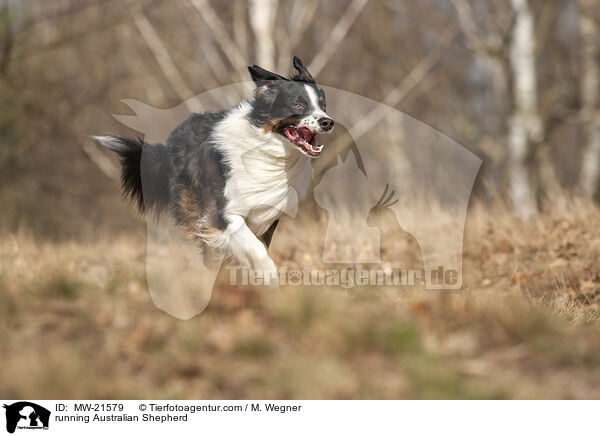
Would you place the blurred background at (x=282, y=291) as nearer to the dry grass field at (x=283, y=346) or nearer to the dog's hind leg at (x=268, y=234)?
the dry grass field at (x=283, y=346)

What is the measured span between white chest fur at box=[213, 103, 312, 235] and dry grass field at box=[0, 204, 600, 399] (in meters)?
1.06

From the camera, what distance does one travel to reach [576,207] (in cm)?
707

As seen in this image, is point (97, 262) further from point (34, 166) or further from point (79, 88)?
point (79, 88)

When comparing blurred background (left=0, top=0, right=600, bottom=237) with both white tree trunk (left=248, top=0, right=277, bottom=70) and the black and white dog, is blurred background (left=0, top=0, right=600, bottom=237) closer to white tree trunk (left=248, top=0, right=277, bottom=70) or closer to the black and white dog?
white tree trunk (left=248, top=0, right=277, bottom=70)

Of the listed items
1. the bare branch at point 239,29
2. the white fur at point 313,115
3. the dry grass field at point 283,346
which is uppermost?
the bare branch at point 239,29

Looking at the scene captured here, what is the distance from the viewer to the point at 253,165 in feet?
15.5

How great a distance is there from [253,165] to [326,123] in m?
0.72

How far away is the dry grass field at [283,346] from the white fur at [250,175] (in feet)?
2.69

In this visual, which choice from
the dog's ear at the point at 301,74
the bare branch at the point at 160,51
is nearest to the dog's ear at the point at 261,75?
the dog's ear at the point at 301,74

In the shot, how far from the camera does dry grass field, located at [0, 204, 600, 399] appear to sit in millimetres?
2693

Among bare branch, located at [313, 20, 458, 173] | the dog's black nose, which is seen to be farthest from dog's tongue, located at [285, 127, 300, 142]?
bare branch, located at [313, 20, 458, 173]

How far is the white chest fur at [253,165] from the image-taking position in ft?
15.5
